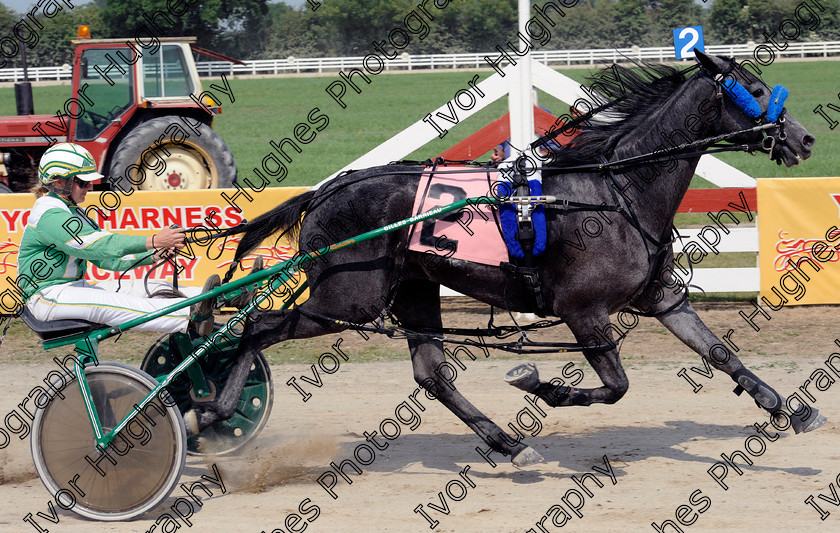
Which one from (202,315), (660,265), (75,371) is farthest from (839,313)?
(75,371)

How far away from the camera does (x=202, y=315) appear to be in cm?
487

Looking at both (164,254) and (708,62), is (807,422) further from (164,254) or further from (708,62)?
(164,254)

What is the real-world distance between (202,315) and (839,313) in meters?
6.28

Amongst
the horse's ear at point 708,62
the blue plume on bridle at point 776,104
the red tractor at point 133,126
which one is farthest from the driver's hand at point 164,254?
the red tractor at point 133,126

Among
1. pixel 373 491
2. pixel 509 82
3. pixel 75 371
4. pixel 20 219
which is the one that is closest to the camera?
pixel 75 371

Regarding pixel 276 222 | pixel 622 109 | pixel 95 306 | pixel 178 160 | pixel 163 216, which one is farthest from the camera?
pixel 178 160

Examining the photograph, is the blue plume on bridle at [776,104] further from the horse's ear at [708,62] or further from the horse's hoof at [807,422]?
the horse's hoof at [807,422]

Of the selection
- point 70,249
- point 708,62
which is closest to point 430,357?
point 70,249

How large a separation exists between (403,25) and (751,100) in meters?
40.3

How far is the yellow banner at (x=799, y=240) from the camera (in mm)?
8633

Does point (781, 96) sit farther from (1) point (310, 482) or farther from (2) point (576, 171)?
(1) point (310, 482)

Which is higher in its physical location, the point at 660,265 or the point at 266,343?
the point at 660,265

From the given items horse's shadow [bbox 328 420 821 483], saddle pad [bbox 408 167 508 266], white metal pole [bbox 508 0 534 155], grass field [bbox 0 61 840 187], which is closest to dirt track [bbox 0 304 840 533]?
horse's shadow [bbox 328 420 821 483]

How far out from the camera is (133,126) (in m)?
12.0
